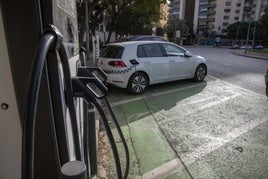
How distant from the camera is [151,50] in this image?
7023 mm

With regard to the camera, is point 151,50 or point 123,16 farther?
point 123,16

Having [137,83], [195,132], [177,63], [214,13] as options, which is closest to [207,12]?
[214,13]

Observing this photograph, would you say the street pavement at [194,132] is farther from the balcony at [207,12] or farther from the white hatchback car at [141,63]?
the balcony at [207,12]

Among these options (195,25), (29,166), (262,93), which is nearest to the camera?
(29,166)

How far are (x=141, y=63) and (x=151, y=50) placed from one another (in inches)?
25.5

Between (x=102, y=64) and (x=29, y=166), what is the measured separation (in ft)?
20.7

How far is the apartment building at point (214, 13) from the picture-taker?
8320 centimetres

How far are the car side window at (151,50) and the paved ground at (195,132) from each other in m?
1.19

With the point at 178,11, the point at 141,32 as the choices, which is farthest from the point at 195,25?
the point at 141,32

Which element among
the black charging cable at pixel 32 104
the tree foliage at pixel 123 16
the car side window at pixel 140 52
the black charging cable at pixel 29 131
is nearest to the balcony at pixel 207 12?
the tree foliage at pixel 123 16

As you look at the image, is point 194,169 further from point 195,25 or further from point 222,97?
point 195,25

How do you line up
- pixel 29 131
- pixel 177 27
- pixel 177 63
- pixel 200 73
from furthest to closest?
pixel 177 27 → pixel 200 73 → pixel 177 63 → pixel 29 131

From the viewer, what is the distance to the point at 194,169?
304cm

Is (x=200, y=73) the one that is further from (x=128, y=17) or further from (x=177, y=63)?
(x=128, y=17)
